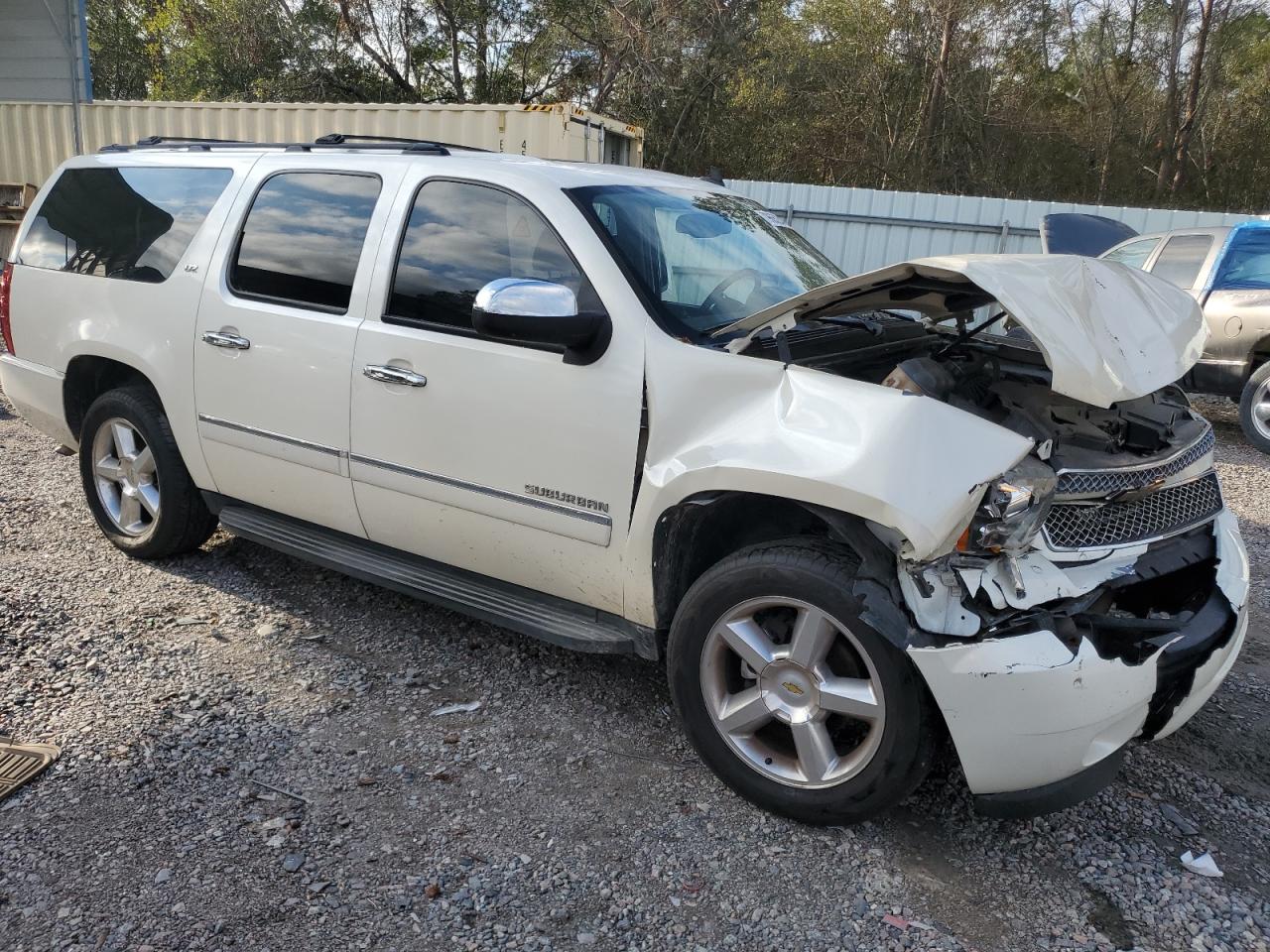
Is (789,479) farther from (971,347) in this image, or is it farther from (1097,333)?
(971,347)

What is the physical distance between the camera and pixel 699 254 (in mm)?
3512

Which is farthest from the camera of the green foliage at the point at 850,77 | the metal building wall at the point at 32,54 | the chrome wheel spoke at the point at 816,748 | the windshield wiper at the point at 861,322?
the green foliage at the point at 850,77

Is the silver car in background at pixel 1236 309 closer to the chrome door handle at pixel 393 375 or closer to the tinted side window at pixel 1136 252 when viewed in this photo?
the tinted side window at pixel 1136 252

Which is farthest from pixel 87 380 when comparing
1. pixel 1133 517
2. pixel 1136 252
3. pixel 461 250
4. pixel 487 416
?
pixel 1136 252

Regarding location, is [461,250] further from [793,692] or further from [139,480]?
[139,480]

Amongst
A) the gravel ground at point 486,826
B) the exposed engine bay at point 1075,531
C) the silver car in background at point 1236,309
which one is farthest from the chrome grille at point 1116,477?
the silver car in background at point 1236,309

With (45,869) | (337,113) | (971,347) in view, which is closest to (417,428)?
(45,869)

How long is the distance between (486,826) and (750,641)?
3.04 ft

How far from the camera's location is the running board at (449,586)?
3.12m

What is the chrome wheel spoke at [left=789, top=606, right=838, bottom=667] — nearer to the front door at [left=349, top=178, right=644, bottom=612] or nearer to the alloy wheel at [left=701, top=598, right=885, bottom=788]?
the alloy wheel at [left=701, top=598, right=885, bottom=788]

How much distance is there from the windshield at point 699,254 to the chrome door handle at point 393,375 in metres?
0.82

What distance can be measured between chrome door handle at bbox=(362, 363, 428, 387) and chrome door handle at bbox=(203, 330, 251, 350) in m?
0.69

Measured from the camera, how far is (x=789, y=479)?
2566 millimetres

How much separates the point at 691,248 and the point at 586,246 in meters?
0.52
